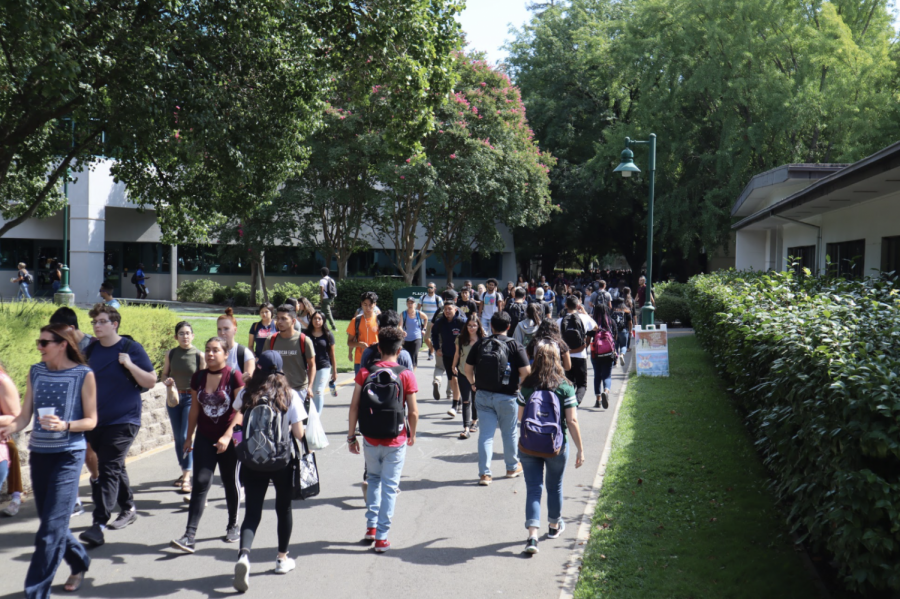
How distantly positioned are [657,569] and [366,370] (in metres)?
2.80

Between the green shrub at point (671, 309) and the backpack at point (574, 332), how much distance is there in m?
16.3

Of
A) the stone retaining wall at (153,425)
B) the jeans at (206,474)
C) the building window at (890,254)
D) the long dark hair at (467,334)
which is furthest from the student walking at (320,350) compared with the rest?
the building window at (890,254)

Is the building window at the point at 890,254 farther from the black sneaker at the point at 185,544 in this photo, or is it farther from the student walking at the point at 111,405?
the student walking at the point at 111,405

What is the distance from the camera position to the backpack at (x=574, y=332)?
398 inches

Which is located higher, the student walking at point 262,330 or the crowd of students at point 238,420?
the student walking at point 262,330

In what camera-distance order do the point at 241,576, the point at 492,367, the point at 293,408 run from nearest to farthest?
the point at 241,576 < the point at 293,408 < the point at 492,367

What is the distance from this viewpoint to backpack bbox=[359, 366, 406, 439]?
589cm

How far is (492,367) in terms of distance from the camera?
7453 mm

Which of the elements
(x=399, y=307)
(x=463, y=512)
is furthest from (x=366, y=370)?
(x=399, y=307)

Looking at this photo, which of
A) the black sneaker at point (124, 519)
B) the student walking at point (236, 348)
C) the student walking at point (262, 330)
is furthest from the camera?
the student walking at point (262, 330)

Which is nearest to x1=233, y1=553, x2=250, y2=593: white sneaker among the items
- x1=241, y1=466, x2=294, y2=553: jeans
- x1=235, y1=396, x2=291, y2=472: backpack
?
x1=241, y1=466, x2=294, y2=553: jeans

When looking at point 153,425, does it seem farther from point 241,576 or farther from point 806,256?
point 806,256

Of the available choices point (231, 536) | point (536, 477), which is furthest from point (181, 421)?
point (536, 477)

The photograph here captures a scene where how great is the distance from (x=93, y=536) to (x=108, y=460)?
23.8 inches
